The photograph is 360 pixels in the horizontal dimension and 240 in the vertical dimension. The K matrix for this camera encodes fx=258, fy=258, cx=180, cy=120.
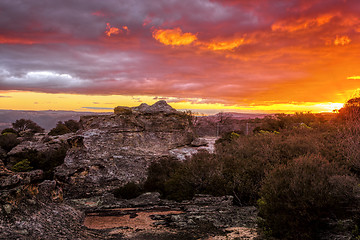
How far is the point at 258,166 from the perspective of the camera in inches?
365

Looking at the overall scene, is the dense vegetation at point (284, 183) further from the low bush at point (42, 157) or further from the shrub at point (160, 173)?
the low bush at point (42, 157)

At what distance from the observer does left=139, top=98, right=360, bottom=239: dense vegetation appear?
4.71 metres

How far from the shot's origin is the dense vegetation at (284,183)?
471 centimetres

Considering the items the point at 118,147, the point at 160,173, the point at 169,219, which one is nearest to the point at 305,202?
the point at 169,219

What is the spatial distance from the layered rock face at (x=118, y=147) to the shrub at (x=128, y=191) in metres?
0.55

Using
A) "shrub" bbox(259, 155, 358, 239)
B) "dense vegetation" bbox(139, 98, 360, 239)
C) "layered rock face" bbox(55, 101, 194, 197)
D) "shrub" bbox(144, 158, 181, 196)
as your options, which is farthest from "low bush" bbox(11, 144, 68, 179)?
"shrub" bbox(259, 155, 358, 239)

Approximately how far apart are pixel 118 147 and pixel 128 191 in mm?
2761

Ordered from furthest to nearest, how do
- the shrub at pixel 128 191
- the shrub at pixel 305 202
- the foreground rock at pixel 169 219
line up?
the shrub at pixel 128 191 → the foreground rock at pixel 169 219 → the shrub at pixel 305 202

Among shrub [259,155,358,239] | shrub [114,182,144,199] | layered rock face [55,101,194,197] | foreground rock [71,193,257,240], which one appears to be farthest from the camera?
layered rock face [55,101,194,197]

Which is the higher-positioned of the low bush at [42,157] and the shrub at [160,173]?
the shrub at [160,173]

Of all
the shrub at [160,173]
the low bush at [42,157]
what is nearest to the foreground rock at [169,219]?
the shrub at [160,173]

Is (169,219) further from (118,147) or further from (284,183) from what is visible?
(118,147)

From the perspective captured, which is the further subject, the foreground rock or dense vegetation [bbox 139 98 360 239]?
the foreground rock

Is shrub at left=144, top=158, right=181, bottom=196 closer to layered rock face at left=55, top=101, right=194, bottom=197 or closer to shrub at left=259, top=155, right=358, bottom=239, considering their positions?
layered rock face at left=55, top=101, right=194, bottom=197
